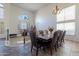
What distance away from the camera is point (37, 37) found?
3.48 metres

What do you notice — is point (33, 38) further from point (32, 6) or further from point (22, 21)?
point (32, 6)

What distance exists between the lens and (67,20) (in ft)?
11.5

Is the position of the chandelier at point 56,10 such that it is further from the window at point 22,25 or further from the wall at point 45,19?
the window at point 22,25

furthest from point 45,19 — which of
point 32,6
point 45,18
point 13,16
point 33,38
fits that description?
point 13,16

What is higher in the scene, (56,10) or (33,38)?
(56,10)

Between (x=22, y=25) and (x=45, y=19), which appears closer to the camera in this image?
(x=22, y=25)

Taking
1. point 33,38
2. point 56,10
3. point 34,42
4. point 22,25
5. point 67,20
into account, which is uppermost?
point 56,10

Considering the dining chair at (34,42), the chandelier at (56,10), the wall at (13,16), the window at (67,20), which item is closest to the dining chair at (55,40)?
the window at (67,20)

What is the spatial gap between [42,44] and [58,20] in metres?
0.73

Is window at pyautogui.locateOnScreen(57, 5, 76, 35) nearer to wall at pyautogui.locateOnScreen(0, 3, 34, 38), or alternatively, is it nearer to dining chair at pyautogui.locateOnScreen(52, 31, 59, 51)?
dining chair at pyautogui.locateOnScreen(52, 31, 59, 51)

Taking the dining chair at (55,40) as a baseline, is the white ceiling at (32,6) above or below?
above

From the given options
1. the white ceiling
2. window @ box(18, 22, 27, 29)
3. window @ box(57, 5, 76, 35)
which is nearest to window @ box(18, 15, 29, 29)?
window @ box(18, 22, 27, 29)

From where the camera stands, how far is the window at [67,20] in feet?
11.2

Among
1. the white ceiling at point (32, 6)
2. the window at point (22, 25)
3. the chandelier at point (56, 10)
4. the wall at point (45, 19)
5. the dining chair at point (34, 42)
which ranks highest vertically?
the white ceiling at point (32, 6)
